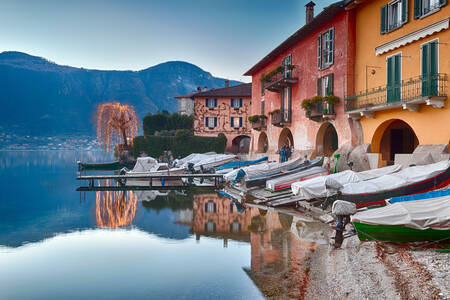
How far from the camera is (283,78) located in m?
28.1

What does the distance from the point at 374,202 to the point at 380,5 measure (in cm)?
1092

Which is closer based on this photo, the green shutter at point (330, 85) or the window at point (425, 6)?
the window at point (425, 6)

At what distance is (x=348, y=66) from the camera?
2123 cm

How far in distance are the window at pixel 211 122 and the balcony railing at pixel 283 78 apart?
71.6ft

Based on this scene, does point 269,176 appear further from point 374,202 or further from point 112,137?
point 112,137

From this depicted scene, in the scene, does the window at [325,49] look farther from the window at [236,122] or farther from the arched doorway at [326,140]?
Result: the window at [236,122]

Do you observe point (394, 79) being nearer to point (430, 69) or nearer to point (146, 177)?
point (430, 69)

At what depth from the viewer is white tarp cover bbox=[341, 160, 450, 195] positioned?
13.6 m

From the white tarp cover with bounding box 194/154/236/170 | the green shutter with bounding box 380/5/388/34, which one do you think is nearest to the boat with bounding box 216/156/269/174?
the white tarp cover with bounding box 194/154/236/170

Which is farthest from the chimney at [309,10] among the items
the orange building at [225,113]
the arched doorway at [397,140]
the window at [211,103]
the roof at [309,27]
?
the window at [211,103]

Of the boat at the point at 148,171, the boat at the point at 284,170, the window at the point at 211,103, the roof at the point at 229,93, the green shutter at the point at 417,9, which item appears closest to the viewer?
the green shutter at the point at 417,9

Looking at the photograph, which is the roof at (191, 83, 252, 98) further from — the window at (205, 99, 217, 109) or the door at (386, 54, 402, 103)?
the door at (386, 54, 402, 103)

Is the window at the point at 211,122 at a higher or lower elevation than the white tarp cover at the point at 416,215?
higher

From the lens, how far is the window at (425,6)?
14648mm
